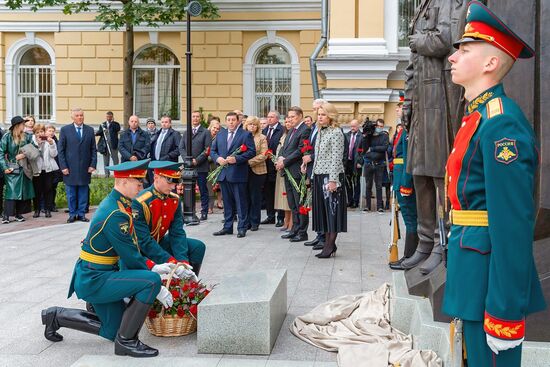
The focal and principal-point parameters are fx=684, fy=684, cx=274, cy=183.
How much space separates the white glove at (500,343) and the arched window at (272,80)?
62.1 feet

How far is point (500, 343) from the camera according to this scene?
269cm

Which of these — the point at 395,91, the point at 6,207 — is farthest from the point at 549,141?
the point at 395,91

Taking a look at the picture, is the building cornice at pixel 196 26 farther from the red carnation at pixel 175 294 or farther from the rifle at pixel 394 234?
the red carnation at pixel 175 294

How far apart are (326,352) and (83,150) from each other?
8635 mm

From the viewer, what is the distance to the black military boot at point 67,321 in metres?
5.19

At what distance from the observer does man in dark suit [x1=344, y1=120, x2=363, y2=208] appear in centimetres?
1402

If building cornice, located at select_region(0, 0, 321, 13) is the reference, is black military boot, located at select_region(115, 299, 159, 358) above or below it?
below

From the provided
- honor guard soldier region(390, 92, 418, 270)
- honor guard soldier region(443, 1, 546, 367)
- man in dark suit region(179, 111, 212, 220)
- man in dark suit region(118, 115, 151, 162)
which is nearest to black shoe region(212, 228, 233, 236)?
man in dark suit region(179, 111, 212, 220)

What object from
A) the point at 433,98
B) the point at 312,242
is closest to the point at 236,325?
the point at 433,98

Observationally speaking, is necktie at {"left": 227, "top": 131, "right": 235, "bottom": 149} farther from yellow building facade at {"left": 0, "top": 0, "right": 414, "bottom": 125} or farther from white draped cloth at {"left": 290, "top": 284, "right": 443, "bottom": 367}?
yellow building facade at {"left": 0, "top": 0, "right": 414, "bottom": 125}

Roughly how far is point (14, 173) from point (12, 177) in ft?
0.26

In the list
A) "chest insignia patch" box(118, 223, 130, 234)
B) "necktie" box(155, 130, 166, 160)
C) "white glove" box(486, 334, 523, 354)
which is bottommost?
"white glove" box(486, 334, 523, 354)

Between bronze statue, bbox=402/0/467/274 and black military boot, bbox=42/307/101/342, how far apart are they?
8.51ft

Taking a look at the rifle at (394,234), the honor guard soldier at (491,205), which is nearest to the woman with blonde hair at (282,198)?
the rifle at (394,234)
